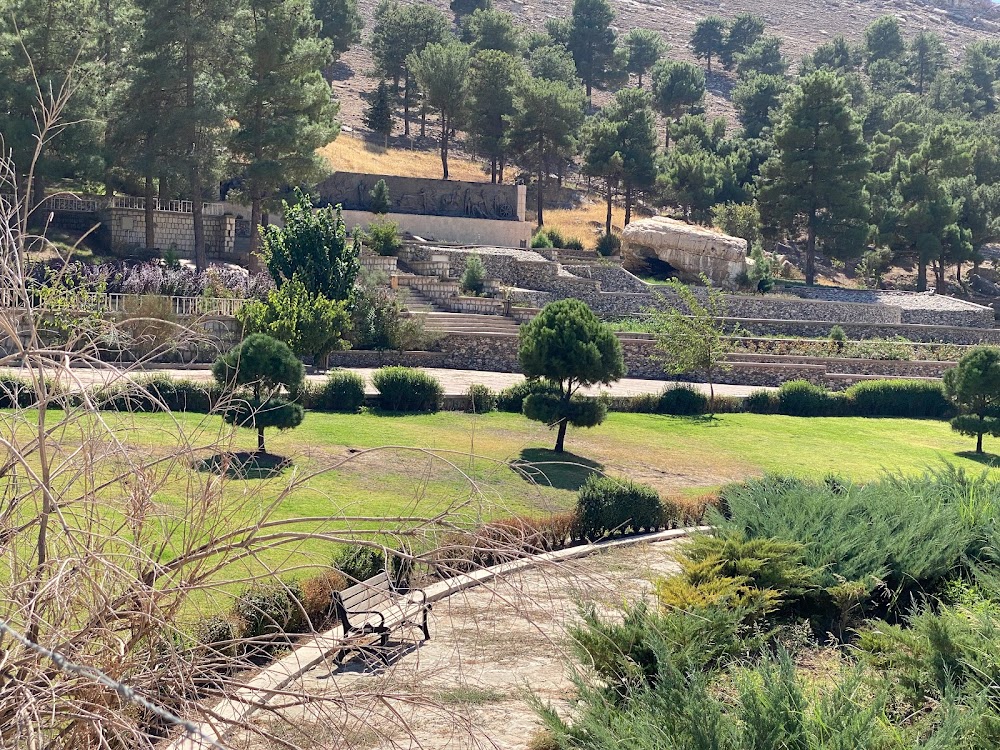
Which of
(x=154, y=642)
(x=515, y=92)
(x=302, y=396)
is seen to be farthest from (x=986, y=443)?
(x=515, y=92)

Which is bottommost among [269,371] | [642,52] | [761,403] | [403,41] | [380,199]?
[761,403]

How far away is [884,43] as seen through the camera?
355 feet

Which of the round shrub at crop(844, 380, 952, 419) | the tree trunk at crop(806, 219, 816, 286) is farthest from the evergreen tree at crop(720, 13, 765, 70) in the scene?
the round shrub at crop(844, 380, 952, 419)

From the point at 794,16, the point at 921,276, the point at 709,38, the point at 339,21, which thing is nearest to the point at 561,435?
the point at 921,276

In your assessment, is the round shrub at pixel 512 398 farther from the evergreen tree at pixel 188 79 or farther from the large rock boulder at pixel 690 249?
the large rock boulder at pixel 690 249

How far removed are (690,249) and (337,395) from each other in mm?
23317

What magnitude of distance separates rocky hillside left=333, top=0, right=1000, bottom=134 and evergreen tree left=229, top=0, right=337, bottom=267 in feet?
205

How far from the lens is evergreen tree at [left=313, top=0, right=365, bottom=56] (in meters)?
75.8

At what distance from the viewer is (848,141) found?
154ft

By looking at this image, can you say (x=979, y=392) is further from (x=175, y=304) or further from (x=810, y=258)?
(x=810, y=258)

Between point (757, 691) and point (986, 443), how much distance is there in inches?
934

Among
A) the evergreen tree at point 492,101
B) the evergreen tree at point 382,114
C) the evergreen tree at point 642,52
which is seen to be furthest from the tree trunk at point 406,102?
the evergreen tree at point 642,52

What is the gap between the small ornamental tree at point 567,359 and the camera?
73.8ft

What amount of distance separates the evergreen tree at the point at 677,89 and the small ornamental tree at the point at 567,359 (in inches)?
2268
